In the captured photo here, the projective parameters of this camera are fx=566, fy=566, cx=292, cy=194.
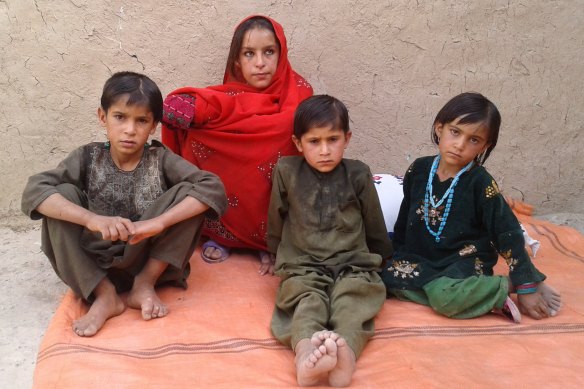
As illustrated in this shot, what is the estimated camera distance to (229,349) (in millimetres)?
2223

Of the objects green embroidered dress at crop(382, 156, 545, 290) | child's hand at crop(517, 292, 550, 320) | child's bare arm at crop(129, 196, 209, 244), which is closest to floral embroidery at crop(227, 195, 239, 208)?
child's bare arm at crop(129, 196, 209, 244)

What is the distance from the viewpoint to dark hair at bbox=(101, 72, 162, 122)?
8.11ft

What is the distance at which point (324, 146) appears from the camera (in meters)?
2.58

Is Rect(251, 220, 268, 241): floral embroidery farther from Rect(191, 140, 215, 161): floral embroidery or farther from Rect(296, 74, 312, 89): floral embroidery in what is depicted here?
Rect(296, 74, 312, 89): floral embroidery

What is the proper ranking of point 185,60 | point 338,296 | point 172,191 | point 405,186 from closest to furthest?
point 338,296 < point 172,191 < point 405,186 < point 185,60

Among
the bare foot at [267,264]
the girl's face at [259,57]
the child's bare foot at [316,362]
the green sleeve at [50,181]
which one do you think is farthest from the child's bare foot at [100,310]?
the girl's face at [259,57]

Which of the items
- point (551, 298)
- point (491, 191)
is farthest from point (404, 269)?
point (551, 298)

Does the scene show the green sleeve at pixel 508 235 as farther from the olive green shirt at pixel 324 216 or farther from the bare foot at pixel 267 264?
the bare foot at pixel 267 264

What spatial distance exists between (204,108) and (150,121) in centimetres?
46

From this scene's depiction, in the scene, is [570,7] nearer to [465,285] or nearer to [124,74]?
[465,285]

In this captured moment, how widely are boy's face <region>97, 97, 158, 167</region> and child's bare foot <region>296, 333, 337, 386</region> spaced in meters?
1.20

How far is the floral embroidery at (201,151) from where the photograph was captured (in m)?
3.07

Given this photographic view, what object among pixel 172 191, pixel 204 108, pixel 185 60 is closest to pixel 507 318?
pixel 172 191

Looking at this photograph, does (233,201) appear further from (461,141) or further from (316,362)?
(316,362)
